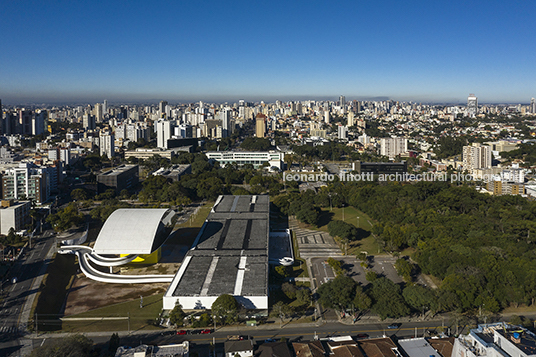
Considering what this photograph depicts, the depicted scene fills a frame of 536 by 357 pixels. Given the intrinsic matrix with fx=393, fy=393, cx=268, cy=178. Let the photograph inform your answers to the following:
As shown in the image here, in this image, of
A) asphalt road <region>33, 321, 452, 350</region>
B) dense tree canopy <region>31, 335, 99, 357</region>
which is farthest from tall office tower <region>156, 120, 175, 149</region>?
dense tree canopy <region>31, 335, 99, 357</region>

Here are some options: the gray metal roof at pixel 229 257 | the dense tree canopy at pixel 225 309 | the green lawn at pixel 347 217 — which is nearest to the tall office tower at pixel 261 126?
the green lawn at pixel 347 217

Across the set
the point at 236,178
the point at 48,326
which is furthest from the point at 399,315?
the point at 236,178

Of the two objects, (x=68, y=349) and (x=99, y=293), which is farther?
(x=99, y=293)

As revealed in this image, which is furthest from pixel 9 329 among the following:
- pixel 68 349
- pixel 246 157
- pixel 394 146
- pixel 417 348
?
pixel 394 146

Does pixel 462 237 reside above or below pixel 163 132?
below

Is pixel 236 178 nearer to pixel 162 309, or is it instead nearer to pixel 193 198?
pixel 193 198

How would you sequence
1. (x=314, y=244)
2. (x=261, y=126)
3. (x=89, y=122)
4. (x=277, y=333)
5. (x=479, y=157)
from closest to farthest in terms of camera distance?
(x=277, y=333) < (x=314, y=244) < (x=479, y=157) < (x=261, y=126) < (x=89, y=122)

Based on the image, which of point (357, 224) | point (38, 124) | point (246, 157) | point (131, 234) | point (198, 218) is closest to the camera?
point (131, 234)

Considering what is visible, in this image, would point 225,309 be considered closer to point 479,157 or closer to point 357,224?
point 357,224

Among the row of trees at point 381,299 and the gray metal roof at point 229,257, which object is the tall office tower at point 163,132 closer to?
the gray metal roof at point 229,257
